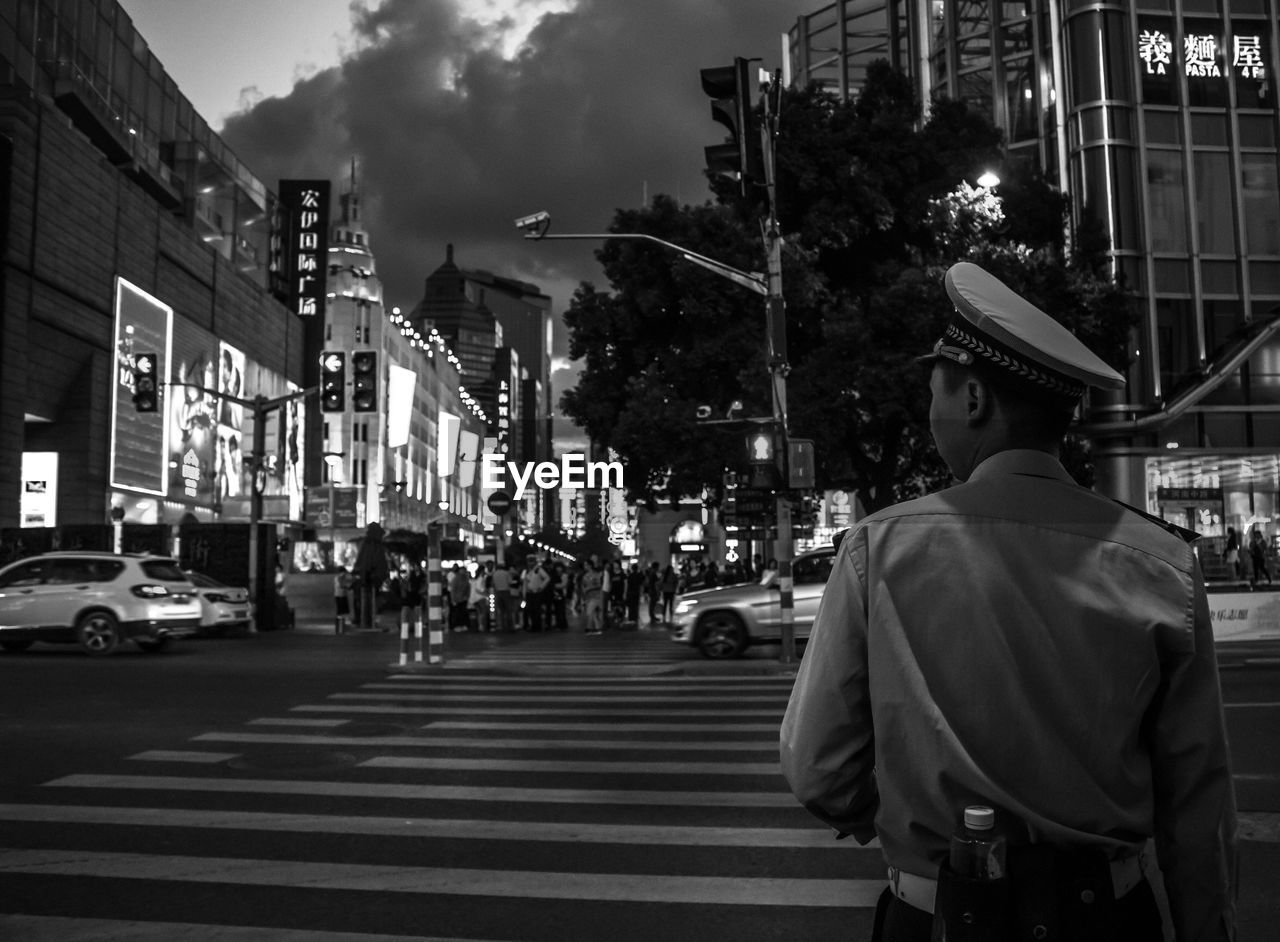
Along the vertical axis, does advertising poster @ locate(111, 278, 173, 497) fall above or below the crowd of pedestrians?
above

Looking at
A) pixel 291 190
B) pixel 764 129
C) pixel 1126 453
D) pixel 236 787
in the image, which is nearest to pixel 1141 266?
pixel 1126 453

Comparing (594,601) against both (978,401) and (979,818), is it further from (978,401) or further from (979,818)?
(979,818)

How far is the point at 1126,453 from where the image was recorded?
116ft

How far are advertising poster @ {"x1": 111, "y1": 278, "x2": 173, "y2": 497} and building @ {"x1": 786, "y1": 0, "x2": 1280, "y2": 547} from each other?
33460 mm

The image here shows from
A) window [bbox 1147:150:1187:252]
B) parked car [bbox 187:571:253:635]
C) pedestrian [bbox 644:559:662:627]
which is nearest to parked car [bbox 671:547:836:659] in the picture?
parked car [bbox 187:571:253:635]

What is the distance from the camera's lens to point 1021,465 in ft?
6.82

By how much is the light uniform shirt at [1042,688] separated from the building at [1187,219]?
3504cm

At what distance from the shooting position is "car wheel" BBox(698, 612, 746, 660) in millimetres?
19344

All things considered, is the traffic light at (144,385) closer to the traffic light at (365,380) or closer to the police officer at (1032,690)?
the traffic light at (365,380)

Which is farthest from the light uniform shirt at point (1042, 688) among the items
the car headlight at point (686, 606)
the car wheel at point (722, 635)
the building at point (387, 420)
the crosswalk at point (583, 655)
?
the building at point (387, 420)

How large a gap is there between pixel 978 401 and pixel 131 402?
49.0 metres

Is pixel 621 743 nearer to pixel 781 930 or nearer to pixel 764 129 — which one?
pixel 781 930

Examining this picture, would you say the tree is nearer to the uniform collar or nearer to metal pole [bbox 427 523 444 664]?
metal pole [bbox 427 523 444 664]

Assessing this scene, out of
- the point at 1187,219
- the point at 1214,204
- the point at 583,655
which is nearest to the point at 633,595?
the point at 583,655
